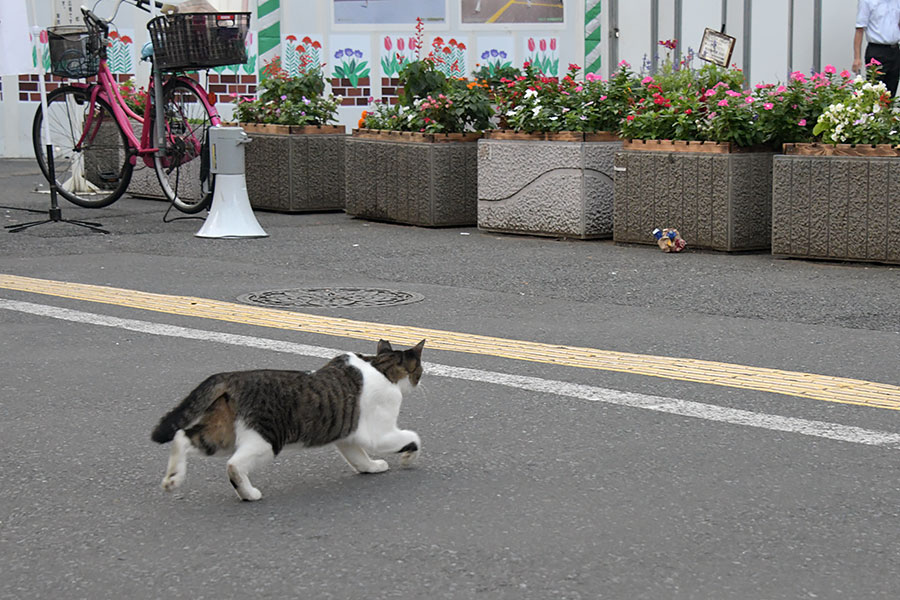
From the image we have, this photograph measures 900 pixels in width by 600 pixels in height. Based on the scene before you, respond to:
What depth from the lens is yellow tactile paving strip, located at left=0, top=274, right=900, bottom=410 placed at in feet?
17.9

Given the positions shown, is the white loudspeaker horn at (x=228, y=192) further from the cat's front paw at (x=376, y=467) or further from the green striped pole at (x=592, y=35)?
the cat's front paw at (x=376, y=467)

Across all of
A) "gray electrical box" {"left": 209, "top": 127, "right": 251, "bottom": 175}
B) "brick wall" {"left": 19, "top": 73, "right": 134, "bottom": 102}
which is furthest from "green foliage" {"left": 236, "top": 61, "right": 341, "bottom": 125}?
"brick wall" {"left": 19, "top": 73, "right": 134, "bottom": 102}

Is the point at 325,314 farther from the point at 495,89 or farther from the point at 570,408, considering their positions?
the point at 495,89

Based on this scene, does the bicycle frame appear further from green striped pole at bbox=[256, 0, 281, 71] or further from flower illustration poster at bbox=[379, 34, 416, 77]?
flower illustration poster at bbox=[379, 34, 416, 77]

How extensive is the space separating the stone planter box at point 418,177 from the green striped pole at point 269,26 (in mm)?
6940

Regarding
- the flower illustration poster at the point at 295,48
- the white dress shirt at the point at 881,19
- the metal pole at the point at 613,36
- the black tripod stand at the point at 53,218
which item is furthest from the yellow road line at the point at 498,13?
the black tripod stand at the point at 53,218

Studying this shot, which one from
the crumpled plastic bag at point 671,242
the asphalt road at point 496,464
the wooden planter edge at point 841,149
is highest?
the wooden planter edge at point 841,149

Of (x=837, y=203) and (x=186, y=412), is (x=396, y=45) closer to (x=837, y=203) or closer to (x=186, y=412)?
(x=837, y=203)

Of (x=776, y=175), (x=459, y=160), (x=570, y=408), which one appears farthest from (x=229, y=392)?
(x=459, y=160)

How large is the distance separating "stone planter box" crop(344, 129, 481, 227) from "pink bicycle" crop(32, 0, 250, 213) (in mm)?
1372

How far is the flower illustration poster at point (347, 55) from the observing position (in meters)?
18.0

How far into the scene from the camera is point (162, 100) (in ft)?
36.8

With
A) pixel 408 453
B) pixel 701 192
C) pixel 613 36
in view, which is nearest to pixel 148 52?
pixel 701 192

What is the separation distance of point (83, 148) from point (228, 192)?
1.99 metres
